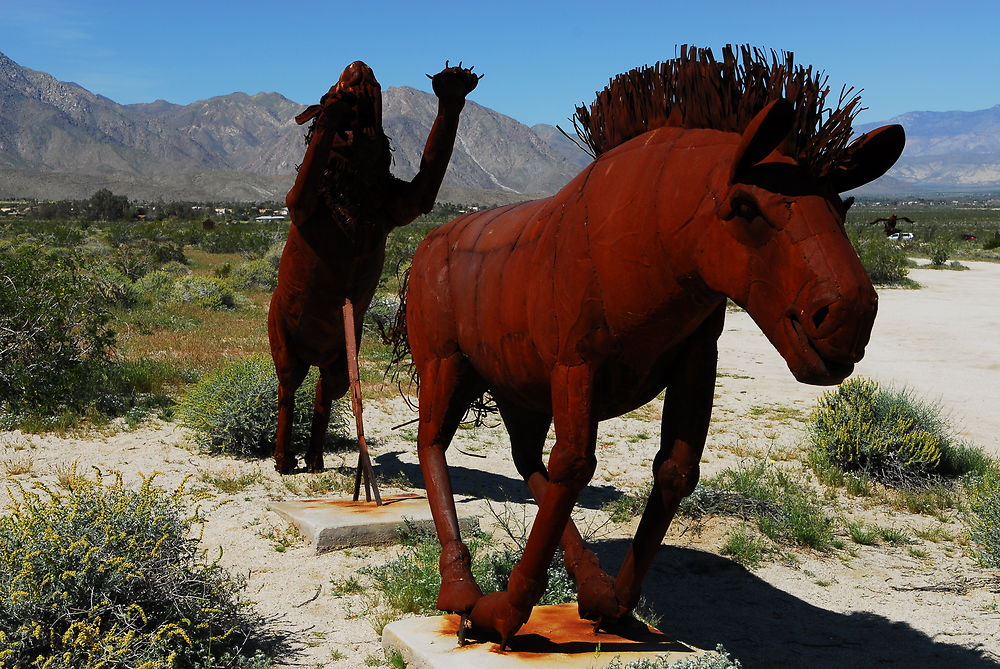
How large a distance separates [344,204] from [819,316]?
389cm

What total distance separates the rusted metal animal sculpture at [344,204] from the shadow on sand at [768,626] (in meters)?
2.59

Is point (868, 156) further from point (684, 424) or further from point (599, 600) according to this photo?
point (599, 600)

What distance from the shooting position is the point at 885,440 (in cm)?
750

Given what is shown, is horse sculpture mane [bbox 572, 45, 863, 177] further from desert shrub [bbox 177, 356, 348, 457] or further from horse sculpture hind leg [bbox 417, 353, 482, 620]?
desert shrub [bbox 177, 356, 348, 457]

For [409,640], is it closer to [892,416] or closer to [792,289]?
[792,289]

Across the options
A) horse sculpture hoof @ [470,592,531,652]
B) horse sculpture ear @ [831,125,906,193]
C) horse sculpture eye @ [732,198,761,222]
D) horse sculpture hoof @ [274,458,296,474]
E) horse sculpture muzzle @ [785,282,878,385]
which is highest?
horse sculpture ear @ [831,125,906,193]

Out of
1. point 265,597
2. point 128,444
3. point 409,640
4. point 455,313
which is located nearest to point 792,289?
point 455,313

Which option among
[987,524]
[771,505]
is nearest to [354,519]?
[771,505]

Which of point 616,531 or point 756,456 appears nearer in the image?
point 616,531

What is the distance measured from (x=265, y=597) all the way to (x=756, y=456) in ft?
18.0

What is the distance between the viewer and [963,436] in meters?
9.14

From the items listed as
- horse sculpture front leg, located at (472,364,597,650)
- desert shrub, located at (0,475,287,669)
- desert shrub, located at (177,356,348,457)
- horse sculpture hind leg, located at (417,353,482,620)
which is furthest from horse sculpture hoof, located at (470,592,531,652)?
desert shrub, located at (177,356,348,457)

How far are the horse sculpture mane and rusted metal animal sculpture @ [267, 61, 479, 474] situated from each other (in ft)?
4.79

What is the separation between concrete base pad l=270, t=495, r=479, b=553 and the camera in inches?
213
